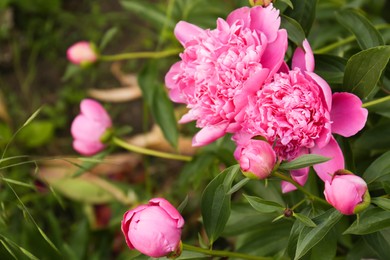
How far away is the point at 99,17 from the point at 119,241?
64 cm

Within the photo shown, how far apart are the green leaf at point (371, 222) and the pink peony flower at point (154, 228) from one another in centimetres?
19

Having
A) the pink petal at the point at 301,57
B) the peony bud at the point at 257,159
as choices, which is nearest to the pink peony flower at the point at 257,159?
the peony bud at the point at 257,159

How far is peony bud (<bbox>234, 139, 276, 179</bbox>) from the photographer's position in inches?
25.2

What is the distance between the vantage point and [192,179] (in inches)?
41.7

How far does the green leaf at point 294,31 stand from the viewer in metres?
0.72

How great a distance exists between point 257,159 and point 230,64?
11 centimetres

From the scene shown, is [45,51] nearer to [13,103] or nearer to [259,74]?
[13,103]

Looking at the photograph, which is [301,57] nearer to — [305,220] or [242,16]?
[242,16]

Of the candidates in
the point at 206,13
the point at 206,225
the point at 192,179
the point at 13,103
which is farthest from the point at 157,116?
the point at 13,103

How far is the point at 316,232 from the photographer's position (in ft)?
2.19

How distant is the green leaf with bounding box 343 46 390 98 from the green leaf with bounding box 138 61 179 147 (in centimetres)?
43

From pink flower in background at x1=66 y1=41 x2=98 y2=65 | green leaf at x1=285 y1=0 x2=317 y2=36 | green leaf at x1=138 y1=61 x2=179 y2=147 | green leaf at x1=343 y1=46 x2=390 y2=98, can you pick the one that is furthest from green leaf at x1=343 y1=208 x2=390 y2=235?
pink flower in background at x1=66 y1=41 x2=98 y2=65

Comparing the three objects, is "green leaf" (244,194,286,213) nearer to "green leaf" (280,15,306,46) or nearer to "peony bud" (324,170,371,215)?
"peony bud" (324,170,371,215)

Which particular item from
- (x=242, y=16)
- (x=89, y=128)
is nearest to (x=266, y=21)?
(x=242, y=16)
